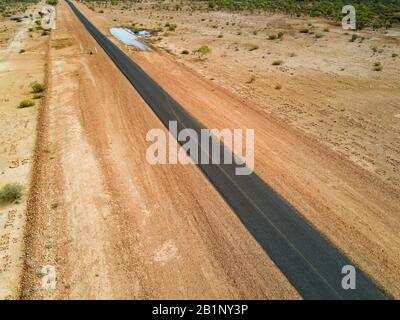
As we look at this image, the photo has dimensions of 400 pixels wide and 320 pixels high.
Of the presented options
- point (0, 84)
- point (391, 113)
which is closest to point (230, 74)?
point (391, 113)

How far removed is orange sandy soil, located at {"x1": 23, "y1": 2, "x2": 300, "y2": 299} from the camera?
866 centimetres

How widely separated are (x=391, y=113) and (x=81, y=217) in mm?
16281

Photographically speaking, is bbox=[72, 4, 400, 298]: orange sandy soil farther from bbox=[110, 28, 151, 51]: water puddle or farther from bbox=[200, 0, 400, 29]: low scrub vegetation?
bbox=[200, 0, 400, 29]: low scrub vegetation

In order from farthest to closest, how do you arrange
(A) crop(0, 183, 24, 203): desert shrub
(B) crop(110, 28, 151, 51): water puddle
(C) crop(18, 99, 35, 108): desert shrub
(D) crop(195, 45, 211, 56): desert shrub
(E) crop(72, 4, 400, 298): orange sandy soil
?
(B) crop(110, 28, 151, 51): water puddle < (D) crop(195, 45, 211, 56): desert shrub < (C) crop(18, 99, 35, 108): desert shrub < (A) crop(0, 183, 24, 203): desert shrub < (E) crop(72, 4, 400, 298): orange sandy soil

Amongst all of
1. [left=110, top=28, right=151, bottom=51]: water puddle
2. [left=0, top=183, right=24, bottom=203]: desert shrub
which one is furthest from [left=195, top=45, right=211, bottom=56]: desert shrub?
[left=0, top=183, right=24, bottom=203]: desert shrub

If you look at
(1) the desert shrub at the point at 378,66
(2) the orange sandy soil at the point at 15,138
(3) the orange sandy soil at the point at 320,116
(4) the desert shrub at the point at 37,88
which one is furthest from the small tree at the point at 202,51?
(4) the desert shrub at the point at 37,88

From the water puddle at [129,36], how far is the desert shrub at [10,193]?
24.6 m

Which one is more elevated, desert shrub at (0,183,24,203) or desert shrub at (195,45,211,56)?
desert shrub at (195,45,211,56)

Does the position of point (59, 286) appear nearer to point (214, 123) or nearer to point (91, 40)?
point (214, 123)

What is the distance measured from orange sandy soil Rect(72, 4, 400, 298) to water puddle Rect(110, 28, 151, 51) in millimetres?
1751

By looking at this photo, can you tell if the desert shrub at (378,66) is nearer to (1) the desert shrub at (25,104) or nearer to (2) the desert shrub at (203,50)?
(2) the desert shrub at (203,50)

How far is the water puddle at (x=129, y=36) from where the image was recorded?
117 feet

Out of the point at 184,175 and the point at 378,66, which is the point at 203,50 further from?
the point at 184,175

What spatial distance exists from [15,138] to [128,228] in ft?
30.6
